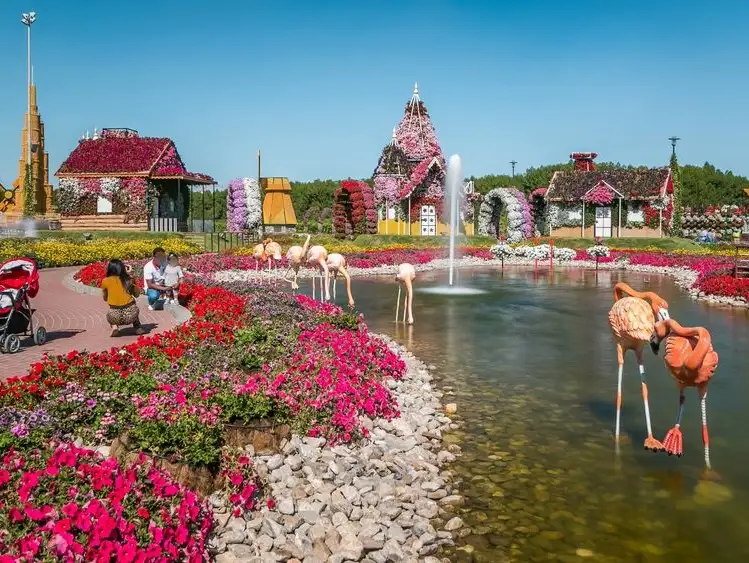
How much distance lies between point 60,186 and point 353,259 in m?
22.8

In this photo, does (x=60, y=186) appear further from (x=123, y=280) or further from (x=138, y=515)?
(x=138, y=515)

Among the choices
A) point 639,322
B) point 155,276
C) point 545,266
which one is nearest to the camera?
point 639,322

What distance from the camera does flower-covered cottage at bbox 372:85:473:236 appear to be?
159 ft

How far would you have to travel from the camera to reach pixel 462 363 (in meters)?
12.0

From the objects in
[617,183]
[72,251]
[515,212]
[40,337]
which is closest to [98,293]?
[40,337]

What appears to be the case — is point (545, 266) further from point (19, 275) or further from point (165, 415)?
point (165, 415)

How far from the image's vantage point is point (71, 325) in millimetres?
12625

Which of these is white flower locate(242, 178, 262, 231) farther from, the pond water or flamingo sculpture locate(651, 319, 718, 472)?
flamingo sculpture locate(651, 319, 718, 472)

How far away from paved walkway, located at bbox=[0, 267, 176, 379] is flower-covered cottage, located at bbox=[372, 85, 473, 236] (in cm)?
3273

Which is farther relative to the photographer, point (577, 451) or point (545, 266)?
point (545, 266)

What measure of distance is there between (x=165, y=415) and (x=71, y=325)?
7.31 m

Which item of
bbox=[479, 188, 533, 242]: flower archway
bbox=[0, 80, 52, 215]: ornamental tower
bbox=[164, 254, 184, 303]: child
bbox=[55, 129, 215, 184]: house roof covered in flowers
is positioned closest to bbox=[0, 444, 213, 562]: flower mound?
bbox=[164, 254, 184, 303]: child

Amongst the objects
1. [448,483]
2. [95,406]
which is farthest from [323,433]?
[95,406]

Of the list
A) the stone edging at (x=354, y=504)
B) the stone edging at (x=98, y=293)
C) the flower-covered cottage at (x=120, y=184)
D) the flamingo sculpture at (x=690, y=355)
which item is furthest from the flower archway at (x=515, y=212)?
the flamingo sculpture at (x=690, y=355)
